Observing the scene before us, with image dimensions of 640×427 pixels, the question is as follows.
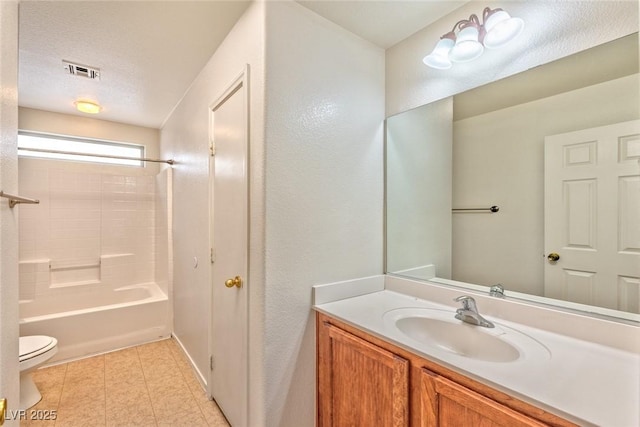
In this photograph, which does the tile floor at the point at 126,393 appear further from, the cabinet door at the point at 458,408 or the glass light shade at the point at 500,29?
the glass light shade at the point at 500,29

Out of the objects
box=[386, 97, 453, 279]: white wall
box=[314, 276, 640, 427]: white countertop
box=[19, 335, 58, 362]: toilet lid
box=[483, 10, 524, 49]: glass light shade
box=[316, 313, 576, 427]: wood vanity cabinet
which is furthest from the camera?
box=[19, 335, 58, 362]: toilet lid

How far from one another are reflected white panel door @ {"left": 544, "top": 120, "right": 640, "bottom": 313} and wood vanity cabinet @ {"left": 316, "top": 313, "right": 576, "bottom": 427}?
68 cm

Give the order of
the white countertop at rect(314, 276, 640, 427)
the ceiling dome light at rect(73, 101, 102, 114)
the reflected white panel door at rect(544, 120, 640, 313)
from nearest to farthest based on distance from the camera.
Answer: the white countertop at rect(314, 276, 640, 427), the reflected white panel door at rect(544, 120, 640, 313), the ceiling dome light at rect(73, 101, 102, 114)

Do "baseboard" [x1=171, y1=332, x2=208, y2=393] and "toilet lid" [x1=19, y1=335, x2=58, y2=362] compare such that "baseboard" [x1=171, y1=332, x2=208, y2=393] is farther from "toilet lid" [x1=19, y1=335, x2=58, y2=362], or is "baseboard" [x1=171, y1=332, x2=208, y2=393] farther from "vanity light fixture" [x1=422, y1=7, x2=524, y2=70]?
"vanity light fixture" [x1=422, y1=7, x2=524, y2=70]

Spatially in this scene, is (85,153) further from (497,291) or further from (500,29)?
(497,291)

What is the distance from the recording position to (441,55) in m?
1.47

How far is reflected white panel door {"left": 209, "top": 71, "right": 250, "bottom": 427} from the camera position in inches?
58.7

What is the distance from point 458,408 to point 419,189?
47.6 inches

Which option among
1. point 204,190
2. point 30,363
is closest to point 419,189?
point 204,190

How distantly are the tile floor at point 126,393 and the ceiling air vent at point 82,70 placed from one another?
7.86ft

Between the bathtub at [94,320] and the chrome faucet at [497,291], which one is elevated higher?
the chrome faucet at [497,291]

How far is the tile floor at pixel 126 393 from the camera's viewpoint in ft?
5.78

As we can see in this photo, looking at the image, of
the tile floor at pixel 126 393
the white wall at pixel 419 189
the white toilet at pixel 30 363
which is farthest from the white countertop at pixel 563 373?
the white toilet at pixel 30 363

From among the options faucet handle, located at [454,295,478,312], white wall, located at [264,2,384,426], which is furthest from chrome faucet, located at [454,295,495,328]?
white wall, located at [264,2,384,426]
